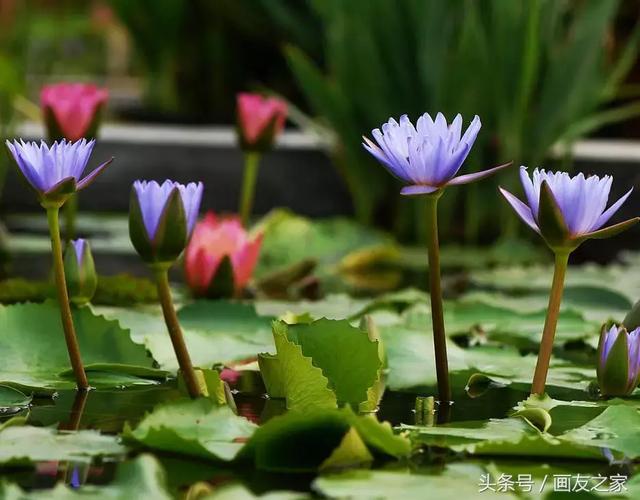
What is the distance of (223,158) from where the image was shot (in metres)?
3.32

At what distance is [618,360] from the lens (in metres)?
1.15

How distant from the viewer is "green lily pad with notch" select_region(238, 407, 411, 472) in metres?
0.91

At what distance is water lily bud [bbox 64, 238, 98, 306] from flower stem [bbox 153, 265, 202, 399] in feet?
0.96

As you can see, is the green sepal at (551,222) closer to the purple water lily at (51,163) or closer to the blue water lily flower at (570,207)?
the blue water lily flower at (570,207)

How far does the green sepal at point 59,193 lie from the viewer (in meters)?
0.99

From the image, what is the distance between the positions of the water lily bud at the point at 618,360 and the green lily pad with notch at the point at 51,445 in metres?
0.44

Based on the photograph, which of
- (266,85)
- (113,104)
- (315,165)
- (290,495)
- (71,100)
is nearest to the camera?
(290,495)

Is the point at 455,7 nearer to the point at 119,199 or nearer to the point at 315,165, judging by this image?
the point at 315,165

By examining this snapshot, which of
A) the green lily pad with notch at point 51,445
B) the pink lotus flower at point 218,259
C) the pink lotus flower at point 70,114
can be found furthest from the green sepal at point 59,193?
the pink lotus flower at point 70,114

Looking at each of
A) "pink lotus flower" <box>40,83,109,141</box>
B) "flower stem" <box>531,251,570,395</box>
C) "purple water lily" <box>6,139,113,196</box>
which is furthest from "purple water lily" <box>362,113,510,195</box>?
"pink lotus flower" <box>40,83,109,141</box>

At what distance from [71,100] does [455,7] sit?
3.73 feet

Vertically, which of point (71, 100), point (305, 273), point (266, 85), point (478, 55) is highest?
point (266, 85)

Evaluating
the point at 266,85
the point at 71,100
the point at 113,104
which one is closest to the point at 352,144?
the point at 71,100

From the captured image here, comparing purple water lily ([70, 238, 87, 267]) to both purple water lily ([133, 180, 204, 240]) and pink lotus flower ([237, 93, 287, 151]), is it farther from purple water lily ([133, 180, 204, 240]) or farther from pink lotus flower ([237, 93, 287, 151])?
pink lotus flower ([237, 93, 287, 151])
